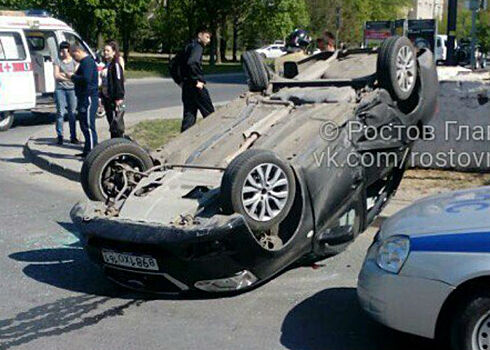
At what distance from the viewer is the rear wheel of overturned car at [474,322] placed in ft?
12.4

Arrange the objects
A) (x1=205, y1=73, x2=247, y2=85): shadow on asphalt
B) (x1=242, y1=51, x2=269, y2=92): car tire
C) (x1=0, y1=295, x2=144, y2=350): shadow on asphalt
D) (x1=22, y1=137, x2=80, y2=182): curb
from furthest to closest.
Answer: (x1=205, y1=73, x2=247, y2=85): shadow on asphalt → (x1=22, y1=137, x2=80, y2=182): curb → (x1=242, y1=51, x2=269, y2=92): car tire → (x1=0, y1=295, x2=144, y2=350): shadow on asphalt

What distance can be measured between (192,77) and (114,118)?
1231mm

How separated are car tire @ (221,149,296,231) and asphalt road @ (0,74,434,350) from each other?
655mm

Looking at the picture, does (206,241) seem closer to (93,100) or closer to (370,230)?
(370,230)

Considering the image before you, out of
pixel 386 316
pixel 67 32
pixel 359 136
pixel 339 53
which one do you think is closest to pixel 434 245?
pixel 386 316

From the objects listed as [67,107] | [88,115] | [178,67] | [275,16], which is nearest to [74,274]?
[178,67]

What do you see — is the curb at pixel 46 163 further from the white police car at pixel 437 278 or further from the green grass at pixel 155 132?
the white police car at pixel 437 278

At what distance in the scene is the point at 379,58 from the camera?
619 cm

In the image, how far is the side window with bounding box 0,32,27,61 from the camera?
1490cm

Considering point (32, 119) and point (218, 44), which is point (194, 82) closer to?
point (32, 119)

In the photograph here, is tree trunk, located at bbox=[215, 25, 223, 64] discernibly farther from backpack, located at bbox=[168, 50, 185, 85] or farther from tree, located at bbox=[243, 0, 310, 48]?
backpack, located at bbox=[168, 50, 185, 85]

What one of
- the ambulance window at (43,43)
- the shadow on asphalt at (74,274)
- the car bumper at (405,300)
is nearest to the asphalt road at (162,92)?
the ambulance window at (43,43)

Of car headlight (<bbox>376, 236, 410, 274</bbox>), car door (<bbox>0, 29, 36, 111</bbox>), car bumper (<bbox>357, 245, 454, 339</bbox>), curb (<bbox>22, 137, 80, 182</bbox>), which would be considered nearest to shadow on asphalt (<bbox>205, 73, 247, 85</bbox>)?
car door (<bbox>0, 29, 36, 111</bbox>)

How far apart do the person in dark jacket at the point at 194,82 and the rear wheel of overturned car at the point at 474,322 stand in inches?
245
